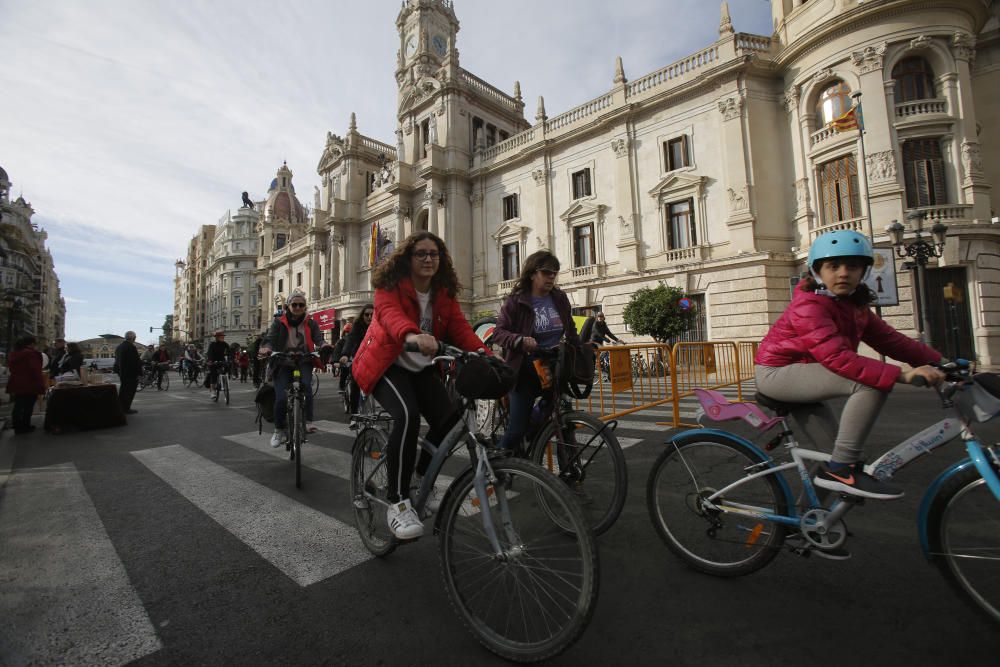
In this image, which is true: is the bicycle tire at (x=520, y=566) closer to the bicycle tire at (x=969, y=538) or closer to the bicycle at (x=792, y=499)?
the bicycle at (x=792, y=499)

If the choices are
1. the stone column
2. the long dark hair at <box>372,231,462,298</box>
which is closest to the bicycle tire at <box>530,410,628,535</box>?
the long dark hair at <box>372,231,462,298</box>

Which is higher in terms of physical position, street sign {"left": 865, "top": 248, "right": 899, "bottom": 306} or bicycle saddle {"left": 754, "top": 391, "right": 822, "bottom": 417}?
street sign {"left": 865, "top": 248, "right": 899, "bottom": 306}

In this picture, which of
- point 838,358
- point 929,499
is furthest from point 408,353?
point 929,499

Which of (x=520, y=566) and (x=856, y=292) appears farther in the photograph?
(x=856, y=292)

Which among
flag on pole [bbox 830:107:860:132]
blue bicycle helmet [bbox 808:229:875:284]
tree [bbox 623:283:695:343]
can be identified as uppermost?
flag on pole [bbox 830:107:860:132]

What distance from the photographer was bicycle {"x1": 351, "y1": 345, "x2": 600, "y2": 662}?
1.66m

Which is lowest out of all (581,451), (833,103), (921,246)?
(581,451)

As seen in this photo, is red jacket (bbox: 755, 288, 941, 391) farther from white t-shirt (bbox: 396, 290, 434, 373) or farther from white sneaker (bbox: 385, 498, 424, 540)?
white sneaker (bbox: 385, 498, 424, 540)

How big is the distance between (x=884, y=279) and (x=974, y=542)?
15.3 m

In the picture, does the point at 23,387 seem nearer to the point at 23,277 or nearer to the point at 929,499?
the point at 929,499

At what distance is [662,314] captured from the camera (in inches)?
687

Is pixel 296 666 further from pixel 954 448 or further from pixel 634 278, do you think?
pixel 634 278

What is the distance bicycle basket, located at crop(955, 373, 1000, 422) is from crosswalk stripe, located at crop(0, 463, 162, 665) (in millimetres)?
3516

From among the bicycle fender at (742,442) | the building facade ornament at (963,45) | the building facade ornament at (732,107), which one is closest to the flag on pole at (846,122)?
the building facade ornament at (732,107)
